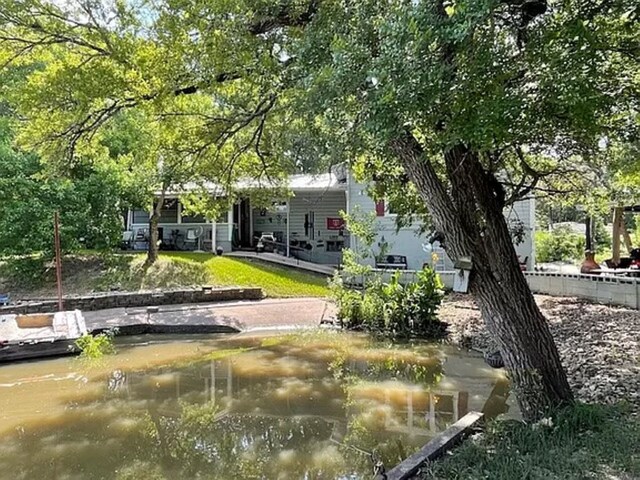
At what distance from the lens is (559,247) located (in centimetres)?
2253

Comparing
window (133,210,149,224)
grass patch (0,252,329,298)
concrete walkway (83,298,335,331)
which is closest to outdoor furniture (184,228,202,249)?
window (133,210,149,224)

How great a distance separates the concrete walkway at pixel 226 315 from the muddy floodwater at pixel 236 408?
1.38 meters

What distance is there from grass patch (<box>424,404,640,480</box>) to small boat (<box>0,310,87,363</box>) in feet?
23.9

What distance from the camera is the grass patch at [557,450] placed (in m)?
3.17

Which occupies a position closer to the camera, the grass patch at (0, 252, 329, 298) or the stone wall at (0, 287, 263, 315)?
the stone wall at (0, 287, 263, 315)

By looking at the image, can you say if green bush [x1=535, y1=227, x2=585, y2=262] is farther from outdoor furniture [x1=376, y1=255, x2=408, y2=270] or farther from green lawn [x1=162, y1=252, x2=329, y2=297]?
green lawn [x1=162, y1=252, x2=329, y2=297]

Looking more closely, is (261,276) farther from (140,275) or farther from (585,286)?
(585,286)

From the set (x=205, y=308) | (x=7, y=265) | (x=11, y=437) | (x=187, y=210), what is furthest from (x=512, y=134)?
(x=7, y=265)

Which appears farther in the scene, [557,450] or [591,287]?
[591,287]

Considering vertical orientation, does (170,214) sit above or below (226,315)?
above

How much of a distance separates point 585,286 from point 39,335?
11.3 metres

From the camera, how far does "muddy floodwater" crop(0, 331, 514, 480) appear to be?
4727 millimetres

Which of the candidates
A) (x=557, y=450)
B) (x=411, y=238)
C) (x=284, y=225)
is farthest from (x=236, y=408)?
(x=284, y=225)

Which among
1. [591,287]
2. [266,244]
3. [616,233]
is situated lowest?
[591,287]
